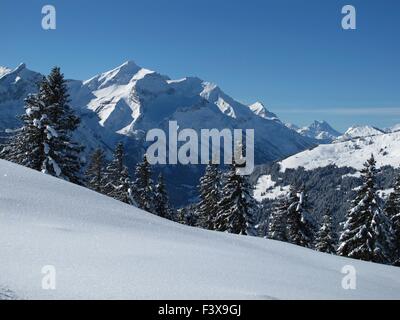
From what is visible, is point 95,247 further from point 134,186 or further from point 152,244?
point 134,186

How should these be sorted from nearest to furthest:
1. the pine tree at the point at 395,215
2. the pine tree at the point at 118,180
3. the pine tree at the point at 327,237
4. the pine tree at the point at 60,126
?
the pine tree at the point at 60,126 < the pine tree at the point at 395,215 < the pine tree at the point at 118,180 < the pine tree at the point at 327,237

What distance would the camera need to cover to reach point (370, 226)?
29.5 m

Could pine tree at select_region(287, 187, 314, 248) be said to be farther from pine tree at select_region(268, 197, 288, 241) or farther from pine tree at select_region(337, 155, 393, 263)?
pine tree at select_region(337, 155, 393, 263)

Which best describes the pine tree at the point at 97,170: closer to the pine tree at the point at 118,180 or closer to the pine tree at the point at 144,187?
the pine tree at the point at 118,180

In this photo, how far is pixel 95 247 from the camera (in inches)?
296

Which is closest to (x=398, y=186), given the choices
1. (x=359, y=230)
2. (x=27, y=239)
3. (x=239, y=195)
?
(x=359, y=230)

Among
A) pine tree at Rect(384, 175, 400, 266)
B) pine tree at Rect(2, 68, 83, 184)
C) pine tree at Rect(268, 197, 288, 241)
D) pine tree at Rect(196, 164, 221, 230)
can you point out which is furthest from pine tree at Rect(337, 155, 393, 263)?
pine tree at Rect(2, 68, 83, 184)

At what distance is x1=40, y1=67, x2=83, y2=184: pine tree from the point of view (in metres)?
25.4

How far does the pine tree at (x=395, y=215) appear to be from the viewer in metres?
32.7

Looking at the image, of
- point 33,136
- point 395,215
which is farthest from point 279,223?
point 33,136

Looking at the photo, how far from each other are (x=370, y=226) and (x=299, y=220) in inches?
297

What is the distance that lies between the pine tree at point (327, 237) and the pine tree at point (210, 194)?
10.5 m

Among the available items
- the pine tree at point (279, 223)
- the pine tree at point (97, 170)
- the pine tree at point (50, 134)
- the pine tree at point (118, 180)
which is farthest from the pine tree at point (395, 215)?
the pine tree at point (97, 170)

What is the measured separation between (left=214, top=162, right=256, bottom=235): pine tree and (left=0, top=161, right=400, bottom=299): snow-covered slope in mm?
21131
